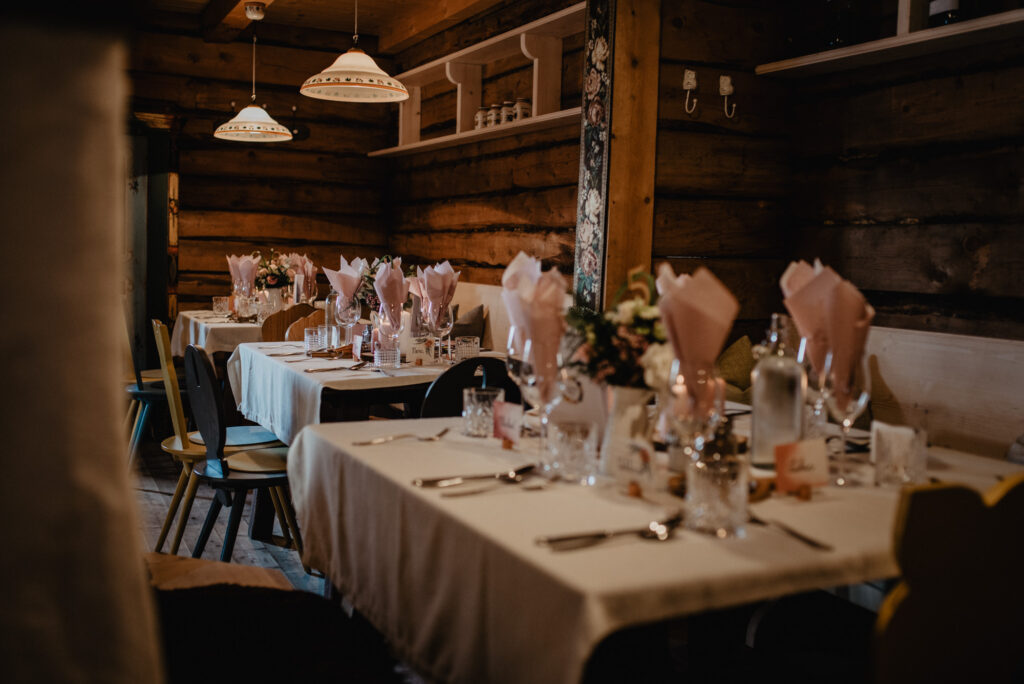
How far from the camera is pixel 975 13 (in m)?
3.25

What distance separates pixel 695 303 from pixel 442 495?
565 millimetres

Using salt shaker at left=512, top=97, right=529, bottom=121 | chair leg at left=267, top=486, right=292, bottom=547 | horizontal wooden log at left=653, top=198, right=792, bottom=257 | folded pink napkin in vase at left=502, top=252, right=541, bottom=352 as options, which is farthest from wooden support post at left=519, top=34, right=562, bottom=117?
folded pink napkin in vase at left=502, top=252, right=541, bottom=352

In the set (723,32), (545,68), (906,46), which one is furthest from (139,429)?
(906,46)

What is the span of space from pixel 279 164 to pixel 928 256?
→ 5318 millimetres

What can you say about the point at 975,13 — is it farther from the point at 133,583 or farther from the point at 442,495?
the point at 133,583

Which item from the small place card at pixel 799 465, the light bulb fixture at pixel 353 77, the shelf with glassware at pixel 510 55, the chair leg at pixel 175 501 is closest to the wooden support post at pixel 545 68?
the shelf with glassware at pixel 510 55

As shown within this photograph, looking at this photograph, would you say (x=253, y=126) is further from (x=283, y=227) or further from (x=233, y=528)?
(x=233, y=528)

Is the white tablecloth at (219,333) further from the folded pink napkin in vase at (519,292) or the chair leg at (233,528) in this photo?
the folded pink napkin in vase at (519,292)

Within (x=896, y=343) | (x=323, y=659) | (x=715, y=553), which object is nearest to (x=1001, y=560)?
(x=715, y=553)

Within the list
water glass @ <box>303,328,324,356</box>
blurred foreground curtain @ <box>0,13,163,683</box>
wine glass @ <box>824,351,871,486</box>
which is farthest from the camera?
water glass @ <box>303,328,324,356</box>

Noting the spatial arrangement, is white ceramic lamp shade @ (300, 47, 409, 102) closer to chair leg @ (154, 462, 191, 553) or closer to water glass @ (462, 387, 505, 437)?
chair leg @ (154, 462, 191, 553)

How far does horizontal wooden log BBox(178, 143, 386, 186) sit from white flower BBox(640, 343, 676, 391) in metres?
6.02

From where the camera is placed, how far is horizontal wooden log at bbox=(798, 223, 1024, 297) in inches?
130

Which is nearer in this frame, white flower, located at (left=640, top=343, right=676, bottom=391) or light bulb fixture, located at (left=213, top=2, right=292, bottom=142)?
white flower, located at (left=640, top=343, right=676, bottom=391)
